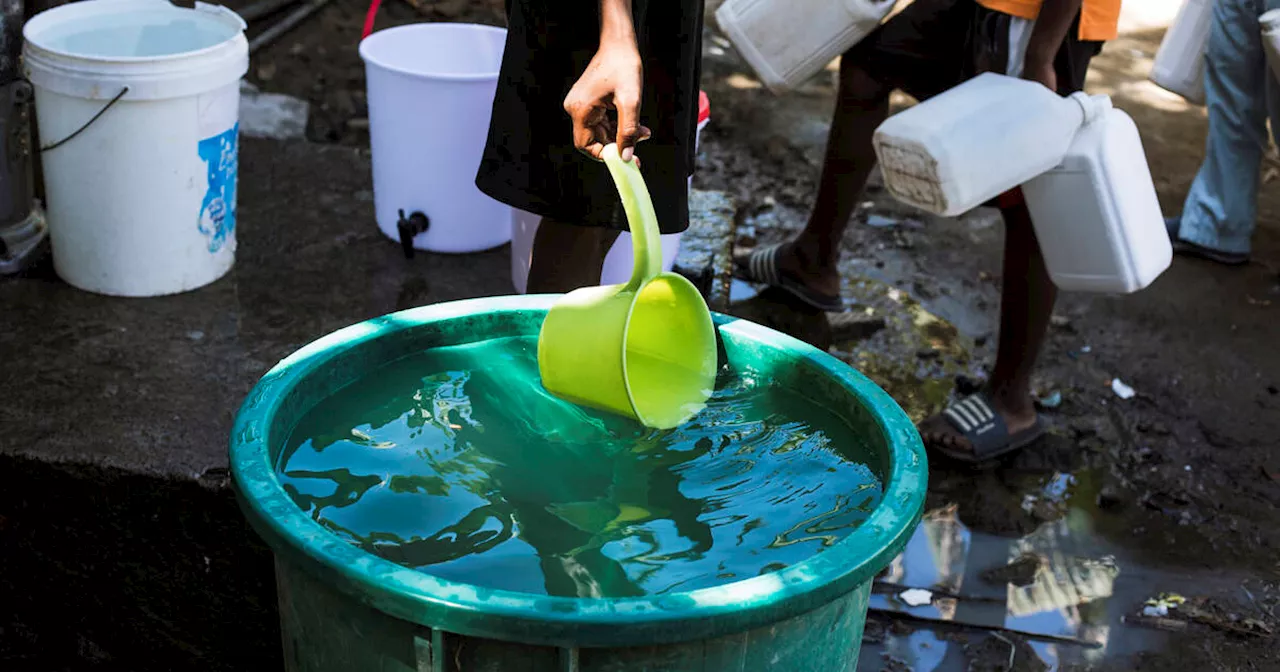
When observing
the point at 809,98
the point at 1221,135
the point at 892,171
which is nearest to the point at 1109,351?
the point at 1221,135

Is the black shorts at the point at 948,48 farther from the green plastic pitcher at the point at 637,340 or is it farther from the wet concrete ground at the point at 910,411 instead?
the green plastic pitcher at the point at 637,340

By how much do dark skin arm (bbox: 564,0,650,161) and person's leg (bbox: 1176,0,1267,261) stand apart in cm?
297

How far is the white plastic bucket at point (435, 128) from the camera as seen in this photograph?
2.78 metres

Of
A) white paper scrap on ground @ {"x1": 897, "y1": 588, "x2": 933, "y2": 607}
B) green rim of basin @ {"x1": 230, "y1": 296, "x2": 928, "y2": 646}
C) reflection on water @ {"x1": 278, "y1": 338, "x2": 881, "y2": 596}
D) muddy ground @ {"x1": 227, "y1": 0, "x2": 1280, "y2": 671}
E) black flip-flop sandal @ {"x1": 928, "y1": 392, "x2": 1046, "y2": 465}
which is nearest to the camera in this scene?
green rim of basin @ {"x1": 230, "y1": 296, "x2": 928, "y2": 646}

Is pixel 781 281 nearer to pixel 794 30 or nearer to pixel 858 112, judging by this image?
pixel 858 112

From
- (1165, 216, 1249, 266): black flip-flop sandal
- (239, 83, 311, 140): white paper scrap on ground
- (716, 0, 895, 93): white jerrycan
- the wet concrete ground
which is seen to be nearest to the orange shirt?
(716, 0, 895, 93): white jerrycan

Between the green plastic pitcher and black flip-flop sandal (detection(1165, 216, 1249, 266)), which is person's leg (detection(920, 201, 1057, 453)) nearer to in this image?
the green plastic pitcher

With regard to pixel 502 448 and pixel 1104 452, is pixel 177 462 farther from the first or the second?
pixel 1104 452

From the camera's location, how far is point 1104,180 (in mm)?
2434

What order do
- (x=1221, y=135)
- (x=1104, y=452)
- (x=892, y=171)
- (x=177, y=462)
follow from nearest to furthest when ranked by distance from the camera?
(x=177, y=462), (x=892, y=171), (x=1104, y=452), (x=1221, y=135)

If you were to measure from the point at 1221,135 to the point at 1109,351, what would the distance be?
3.53ft

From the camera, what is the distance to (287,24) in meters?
4.95

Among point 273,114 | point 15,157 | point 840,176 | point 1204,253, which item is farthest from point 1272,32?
point 273,114

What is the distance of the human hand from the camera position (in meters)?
1.49
